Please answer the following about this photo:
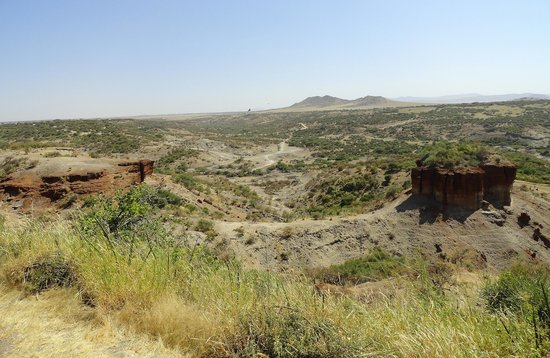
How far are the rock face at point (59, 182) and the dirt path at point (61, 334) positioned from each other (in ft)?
60.1

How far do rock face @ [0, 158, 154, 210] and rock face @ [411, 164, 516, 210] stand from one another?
58.0ft

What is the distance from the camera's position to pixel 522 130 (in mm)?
69688

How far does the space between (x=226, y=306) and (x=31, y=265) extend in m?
2.91

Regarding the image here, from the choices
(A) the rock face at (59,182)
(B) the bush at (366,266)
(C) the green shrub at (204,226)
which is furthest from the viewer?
(A) the rock face at (59,182)

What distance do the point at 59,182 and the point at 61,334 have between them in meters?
20.1

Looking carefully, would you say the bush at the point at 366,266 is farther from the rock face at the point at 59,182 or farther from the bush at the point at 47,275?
the rock face at the point at 59,182

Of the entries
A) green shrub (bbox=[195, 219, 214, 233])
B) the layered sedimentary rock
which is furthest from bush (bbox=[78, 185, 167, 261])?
the layered sedimentary rock

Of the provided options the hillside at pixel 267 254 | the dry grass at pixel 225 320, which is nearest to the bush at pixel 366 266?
the hillside at pixel 267 254

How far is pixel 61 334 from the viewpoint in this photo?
3.69m

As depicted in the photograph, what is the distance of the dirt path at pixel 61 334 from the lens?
3426 mm

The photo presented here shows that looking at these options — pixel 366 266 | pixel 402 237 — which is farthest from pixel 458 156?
pixel 366 266

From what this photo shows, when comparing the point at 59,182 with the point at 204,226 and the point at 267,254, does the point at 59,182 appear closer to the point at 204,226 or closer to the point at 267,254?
the point at 204,226

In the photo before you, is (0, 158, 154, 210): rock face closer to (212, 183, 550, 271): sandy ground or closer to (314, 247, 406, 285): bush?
(212, 183, 550, 271): sandy ground

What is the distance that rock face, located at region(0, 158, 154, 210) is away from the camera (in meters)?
20.5
